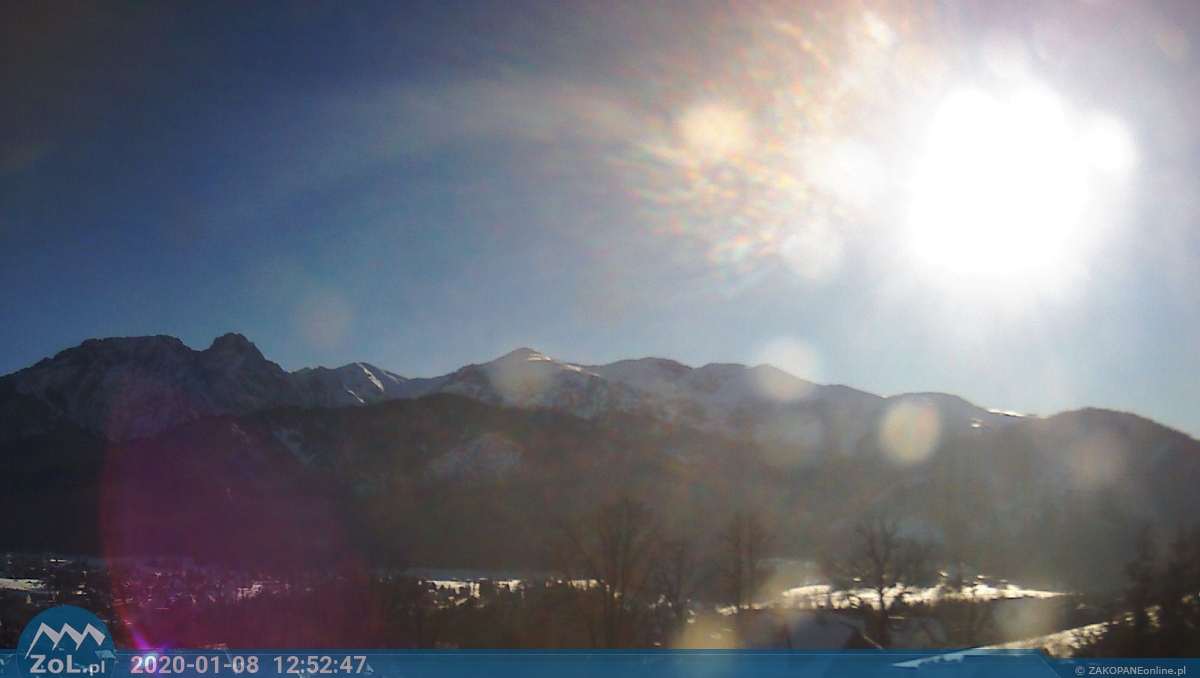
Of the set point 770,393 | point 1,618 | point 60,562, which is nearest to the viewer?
point 1,618

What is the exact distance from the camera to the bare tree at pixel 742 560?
55.8 m

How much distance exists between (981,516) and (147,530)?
86262mm

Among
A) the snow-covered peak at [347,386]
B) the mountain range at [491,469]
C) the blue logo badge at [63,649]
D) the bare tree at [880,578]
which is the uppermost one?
the snow-covered peak at [347,386]

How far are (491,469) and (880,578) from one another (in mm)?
61544

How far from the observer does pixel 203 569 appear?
61125mm

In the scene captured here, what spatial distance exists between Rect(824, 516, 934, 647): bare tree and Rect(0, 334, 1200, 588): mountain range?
53.0 feet

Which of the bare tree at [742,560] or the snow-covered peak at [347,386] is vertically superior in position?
the snow-covered peak at [347,386]

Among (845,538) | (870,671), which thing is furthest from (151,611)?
(845,538)

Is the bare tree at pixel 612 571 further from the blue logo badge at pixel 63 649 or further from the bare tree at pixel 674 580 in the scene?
the blue logo badge at pixel 63 649

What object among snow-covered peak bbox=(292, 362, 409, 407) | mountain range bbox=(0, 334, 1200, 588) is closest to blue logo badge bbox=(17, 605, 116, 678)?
mountain range bbox=(0, 334, 1200, 588)

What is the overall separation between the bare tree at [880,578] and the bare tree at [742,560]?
635cm

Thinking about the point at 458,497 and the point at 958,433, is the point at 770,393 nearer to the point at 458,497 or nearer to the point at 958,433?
the point at 958,433

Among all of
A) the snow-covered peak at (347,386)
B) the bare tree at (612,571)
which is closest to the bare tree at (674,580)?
the bare tree at (612,571)

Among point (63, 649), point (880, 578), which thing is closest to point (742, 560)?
point (880, 578)
